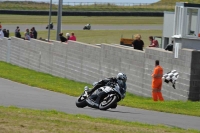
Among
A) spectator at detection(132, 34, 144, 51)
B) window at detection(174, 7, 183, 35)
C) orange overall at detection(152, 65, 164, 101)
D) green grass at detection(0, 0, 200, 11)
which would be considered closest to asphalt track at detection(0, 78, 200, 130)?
orange overall at detection(152, 65, 164, 101)

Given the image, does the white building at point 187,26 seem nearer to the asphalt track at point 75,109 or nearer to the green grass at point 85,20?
the asphalt track at point 75,109

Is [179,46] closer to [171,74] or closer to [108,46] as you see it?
[171,74]

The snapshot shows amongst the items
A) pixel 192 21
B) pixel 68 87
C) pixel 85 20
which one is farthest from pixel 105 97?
pixel 85 20

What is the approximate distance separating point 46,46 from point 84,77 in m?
4.73

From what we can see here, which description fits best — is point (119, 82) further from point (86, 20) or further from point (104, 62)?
point (86, 20)

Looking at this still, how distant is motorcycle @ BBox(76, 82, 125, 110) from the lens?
1789cm

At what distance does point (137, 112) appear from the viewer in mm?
18453

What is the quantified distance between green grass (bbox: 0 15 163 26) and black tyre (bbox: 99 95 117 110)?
5798 cm

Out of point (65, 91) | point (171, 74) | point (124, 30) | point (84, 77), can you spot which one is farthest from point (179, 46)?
point (124, 30)

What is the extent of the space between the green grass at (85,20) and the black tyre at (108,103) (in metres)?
58.0

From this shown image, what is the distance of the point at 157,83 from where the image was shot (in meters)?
22.8

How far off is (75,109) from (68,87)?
33.3ft

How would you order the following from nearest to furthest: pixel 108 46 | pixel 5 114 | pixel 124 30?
pixel 5 114 < pixel 108 46 < pixel 124 30

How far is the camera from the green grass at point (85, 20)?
259ft
